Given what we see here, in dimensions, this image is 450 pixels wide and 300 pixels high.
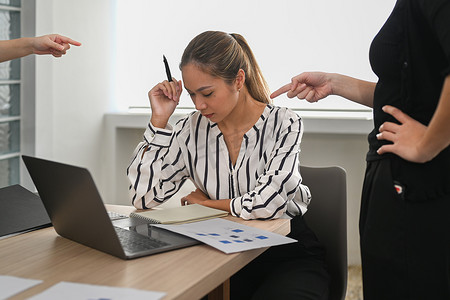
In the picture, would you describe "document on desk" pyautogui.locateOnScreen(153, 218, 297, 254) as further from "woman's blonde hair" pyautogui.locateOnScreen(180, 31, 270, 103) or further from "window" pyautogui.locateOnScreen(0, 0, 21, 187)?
"window" pyautogui.locateOnScreen(0, 0, 21, 187)

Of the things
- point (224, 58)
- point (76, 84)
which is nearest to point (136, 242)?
point (224, 58)

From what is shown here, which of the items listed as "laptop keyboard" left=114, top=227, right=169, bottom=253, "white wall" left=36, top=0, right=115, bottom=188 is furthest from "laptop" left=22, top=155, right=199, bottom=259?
"white wall" left=36, top=0, right=115, bottom=188

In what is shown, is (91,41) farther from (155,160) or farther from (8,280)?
(8,280)

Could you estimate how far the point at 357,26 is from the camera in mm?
3148

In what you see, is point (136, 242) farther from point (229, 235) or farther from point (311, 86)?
point (311, 86)

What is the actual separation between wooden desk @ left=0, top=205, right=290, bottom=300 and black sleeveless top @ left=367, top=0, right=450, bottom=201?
1.30 feet

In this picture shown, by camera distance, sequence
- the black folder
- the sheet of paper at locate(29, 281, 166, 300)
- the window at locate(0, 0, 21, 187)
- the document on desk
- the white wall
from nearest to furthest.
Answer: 1. the sheet of paper at locate(29, 281, 166, 300)
2. the document on desk
3. the black folder
4. the window at locate(0, 0, 21, 187)
5. the white wall

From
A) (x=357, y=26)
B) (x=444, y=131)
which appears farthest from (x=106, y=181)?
(x=444, y=131)

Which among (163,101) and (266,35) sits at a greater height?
(266,35)

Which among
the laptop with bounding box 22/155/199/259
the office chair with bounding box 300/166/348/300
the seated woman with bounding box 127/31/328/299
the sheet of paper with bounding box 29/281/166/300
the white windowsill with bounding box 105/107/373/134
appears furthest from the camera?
the white windowsill with bounding box 105/107/373/134

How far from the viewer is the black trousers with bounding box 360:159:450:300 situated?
49.9 inches

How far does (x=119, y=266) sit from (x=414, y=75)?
759 millimetres

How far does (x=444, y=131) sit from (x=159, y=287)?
0.66 metres

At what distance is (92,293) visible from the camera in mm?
988
